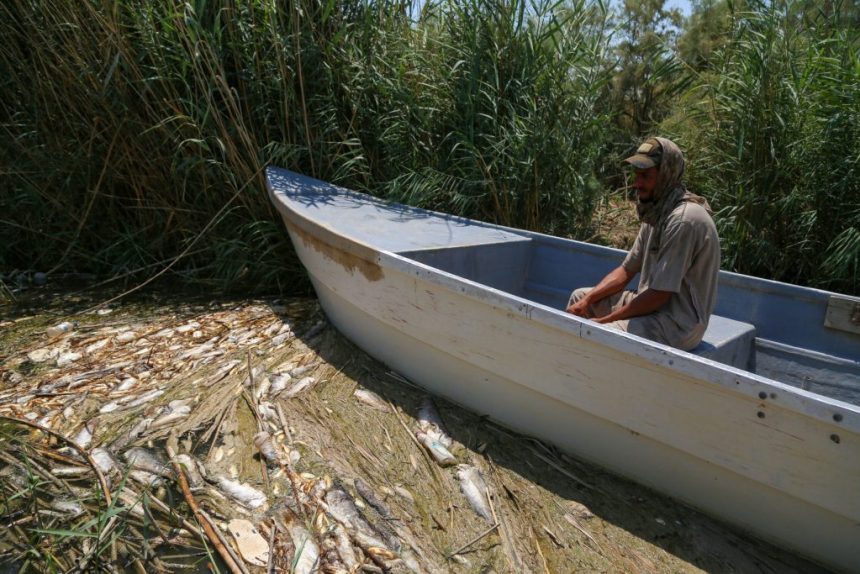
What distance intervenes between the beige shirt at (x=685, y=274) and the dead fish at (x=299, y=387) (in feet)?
5.99

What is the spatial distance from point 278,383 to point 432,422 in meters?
0.92

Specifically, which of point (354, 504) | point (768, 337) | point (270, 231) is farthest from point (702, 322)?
point (270, 231)

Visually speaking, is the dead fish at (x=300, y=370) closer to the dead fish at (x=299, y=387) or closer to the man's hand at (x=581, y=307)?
the dead fish at (x=299, y=387)

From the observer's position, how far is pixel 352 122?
504cm

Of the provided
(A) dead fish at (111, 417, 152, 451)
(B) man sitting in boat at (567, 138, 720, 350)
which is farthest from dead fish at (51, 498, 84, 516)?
(B) man sitting in boat at (567, 138, 720, 350)

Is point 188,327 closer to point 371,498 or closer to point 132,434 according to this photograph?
point 132,434

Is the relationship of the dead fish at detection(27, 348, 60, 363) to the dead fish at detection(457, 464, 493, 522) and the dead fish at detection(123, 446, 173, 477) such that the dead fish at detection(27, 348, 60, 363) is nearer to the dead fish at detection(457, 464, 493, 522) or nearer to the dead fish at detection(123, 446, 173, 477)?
the dead fish at detection(123, 446, 173, 477)

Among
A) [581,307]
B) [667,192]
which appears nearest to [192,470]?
[581,307]

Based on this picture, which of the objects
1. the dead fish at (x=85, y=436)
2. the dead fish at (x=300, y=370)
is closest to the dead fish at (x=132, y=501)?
the dead fish at (x=85, y=436)

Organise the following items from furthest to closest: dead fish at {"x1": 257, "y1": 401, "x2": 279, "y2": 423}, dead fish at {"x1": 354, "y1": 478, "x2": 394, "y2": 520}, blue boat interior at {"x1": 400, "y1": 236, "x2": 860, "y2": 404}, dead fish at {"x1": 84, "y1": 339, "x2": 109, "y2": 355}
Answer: dead fish at {"x1": 84, "y1": 339, "x2": 109, "y2": 355} < dead fish at {"x1": 257, "y1": 401, "x2": 279, "y2": 423} < blue boat interior at {"x1": 400, "y1": 236, "x2": 860, "y2": 404} < dead fish at {"x1": 354, "y1": 478, "x2": 394, "y2": 520}

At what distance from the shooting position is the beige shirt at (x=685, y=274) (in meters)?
2.47

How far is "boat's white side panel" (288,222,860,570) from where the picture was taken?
2.06m

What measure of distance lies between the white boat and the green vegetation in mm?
802

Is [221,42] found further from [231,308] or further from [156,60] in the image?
[231,308]
